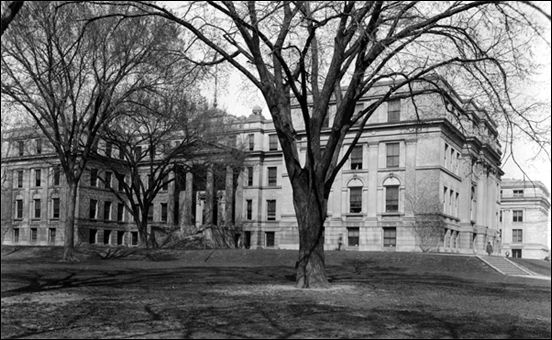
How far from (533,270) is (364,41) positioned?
25.5 meters

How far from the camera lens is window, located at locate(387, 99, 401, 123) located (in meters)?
56.1

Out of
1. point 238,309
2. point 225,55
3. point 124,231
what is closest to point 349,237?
point 124,231

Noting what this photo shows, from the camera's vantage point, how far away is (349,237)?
5772 centimetres

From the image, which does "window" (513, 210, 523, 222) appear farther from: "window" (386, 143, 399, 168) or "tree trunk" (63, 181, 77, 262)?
"tree trunk" (63, 181, 77, 262)

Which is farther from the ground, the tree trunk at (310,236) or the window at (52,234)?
the tree trunk at (310,236)

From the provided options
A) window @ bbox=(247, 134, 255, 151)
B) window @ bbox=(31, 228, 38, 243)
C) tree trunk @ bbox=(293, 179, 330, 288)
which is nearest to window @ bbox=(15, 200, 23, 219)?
window @ bbox=(31, 228, 38, 243)

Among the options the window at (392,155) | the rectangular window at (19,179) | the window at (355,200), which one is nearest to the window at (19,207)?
the rectangular window at (19,179)

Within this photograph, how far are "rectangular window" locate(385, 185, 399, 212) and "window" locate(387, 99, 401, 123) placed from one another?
689 cm

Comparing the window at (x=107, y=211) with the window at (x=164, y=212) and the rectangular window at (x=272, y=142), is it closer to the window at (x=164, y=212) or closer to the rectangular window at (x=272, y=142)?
the window at (x=164, y=212)

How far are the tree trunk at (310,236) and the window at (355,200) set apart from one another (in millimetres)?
42490

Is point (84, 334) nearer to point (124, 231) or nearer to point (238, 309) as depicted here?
point (238, 309)

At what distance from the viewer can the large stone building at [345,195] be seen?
53.8m

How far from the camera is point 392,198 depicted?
183 feet

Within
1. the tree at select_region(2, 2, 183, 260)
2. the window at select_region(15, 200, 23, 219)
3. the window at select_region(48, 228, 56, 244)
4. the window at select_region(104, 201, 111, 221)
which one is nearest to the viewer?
the tree at select_region(2, 2, 183, 260)
